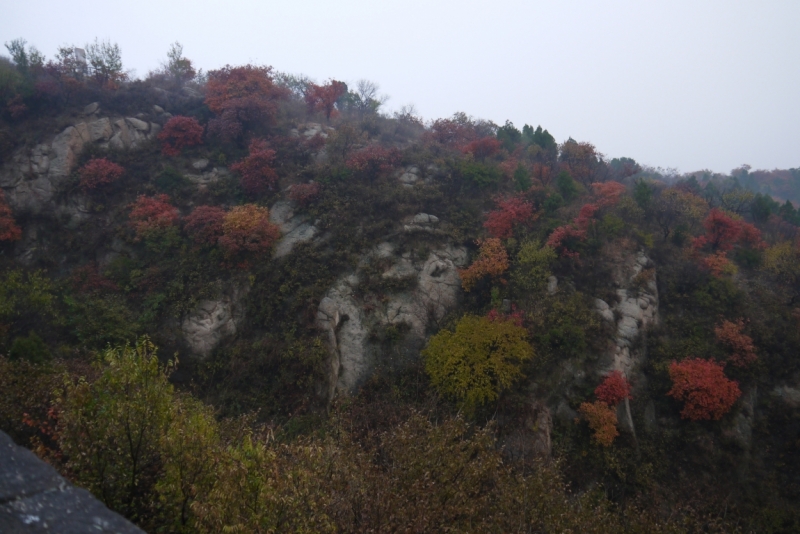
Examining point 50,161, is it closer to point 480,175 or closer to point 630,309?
point 480,175

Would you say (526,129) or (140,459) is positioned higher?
(526,129)

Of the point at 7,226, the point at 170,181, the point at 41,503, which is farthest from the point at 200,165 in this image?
the point at 41,503

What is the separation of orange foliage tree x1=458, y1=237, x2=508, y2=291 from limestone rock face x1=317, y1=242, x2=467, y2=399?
0.67 meters

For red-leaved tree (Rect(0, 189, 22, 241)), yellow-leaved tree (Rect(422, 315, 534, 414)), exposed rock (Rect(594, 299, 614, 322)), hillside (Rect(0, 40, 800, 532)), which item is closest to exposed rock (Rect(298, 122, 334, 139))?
hillside (Rect(0, 40, 800, 532))

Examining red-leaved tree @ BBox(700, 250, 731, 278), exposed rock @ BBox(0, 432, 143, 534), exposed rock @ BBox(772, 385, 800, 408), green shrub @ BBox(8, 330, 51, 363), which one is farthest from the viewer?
red-leaved tree @ BBox(700, 250, 731, 278)

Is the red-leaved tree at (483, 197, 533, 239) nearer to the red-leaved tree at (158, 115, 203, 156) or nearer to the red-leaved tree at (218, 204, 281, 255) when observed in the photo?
the red-leaved tree at (218, 204, 281, 255)

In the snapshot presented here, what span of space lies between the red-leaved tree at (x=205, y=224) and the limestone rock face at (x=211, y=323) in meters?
3.33

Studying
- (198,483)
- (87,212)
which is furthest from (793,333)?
(87,212)

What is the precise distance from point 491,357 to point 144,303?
15.8 m

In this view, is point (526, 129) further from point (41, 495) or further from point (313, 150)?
point (41, 495)

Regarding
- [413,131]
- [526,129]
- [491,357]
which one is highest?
[526,129]

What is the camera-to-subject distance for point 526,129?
38.3 m

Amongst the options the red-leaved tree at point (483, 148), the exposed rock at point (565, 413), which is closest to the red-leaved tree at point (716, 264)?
the exposed rock at point (565, 413)

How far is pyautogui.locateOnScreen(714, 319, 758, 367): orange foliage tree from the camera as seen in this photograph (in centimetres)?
1673
